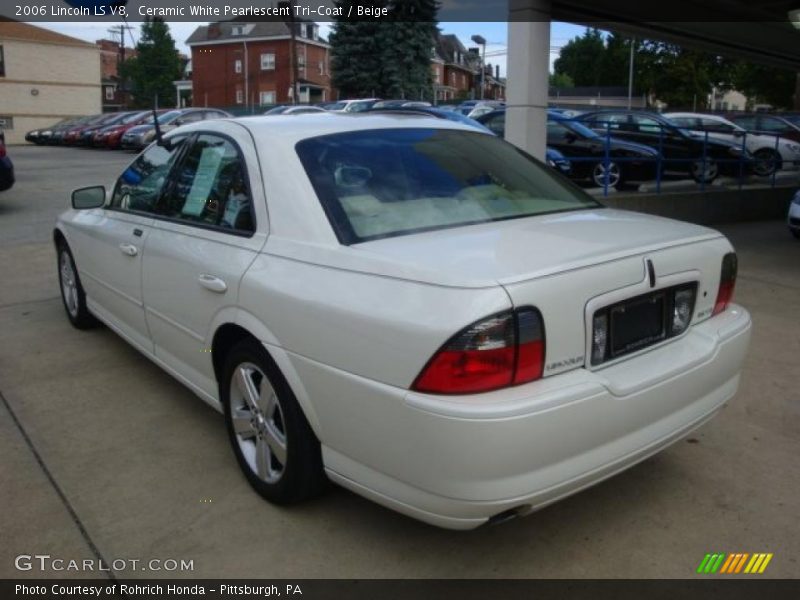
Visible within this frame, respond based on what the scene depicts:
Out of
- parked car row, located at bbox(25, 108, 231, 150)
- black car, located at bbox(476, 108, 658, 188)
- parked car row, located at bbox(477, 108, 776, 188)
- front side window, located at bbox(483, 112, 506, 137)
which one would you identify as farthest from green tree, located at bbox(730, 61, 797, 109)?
black car, located at bbox(476, 108, 658, 188)

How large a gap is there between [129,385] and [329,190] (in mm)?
2279

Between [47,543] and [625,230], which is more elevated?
[625,230]

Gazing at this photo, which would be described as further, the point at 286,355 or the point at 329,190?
the point at 329,190

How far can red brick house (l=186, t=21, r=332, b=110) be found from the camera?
203ft

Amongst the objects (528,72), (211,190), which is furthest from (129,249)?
(528,72)

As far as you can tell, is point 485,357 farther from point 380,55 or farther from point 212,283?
point 380,55

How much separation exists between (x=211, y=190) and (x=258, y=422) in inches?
A: 45.4

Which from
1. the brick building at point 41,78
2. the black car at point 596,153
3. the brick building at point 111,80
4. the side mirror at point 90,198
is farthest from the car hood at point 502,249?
the brick building at point 111,80

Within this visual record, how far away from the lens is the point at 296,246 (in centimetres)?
285

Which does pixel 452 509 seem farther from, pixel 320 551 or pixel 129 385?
pixel 129 385

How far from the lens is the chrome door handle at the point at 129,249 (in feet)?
13.2

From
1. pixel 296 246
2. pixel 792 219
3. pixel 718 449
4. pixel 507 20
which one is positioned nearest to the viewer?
pixel 296 246

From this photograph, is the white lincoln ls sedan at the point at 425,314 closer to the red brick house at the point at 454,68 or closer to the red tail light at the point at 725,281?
the red tail light at the point at 725,281
